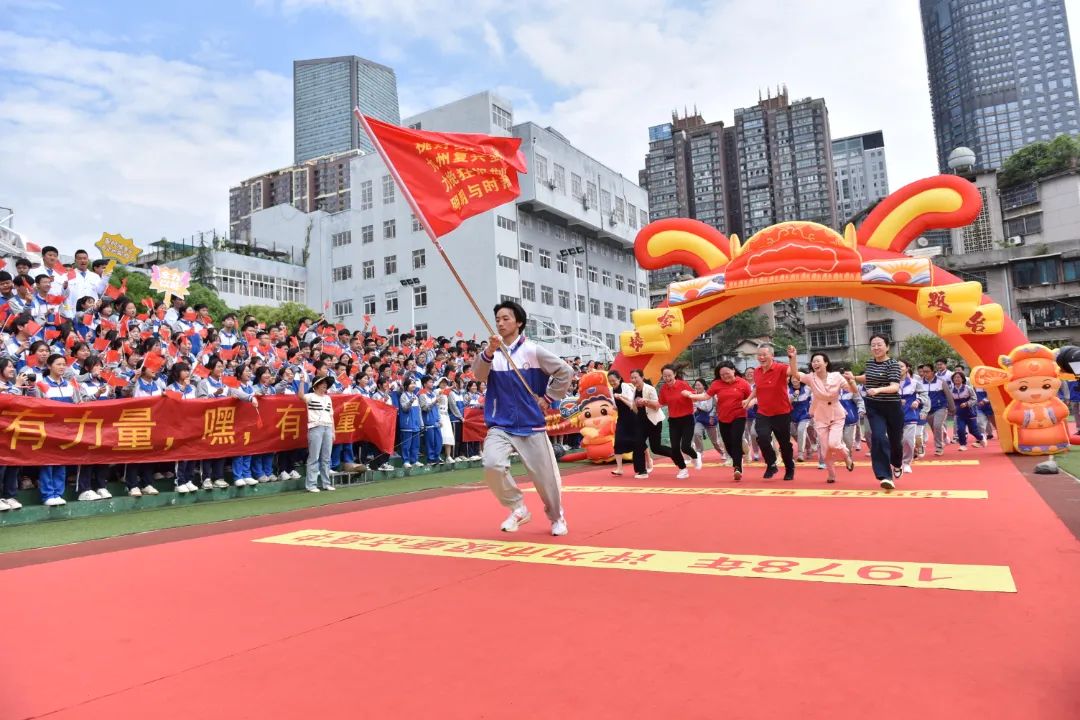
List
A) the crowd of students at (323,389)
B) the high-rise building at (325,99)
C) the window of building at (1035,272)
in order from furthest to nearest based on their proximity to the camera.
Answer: the high-rise building at (325,99) → the window of building at (1035,272) → the crowd of students at (323,389)

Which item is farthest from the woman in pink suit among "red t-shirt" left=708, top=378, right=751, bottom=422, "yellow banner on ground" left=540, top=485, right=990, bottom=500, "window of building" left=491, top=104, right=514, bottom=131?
"window of building" left=491, top=104, right=514, bottom=131

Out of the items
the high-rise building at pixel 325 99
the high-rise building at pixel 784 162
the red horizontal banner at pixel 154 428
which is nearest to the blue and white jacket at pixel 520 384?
the red horizontal banner at pixel 154 428

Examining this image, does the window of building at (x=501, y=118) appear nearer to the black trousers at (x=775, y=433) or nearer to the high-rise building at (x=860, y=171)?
the black trousers at (x=775, y=433)

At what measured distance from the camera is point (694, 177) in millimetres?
79625

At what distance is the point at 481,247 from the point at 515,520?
3461 cm

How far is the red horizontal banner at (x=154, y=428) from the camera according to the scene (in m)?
7.41

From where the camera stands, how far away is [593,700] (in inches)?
93.3

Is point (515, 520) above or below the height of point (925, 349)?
below

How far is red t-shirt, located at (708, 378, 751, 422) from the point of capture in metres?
9.85

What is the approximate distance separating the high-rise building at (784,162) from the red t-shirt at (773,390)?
6904 cm

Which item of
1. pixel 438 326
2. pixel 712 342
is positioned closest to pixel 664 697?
pixel 438 326

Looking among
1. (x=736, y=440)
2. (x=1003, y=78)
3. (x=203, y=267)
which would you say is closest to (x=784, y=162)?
(x=1003, y=78)

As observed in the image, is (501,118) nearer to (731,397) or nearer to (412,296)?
(412,296)

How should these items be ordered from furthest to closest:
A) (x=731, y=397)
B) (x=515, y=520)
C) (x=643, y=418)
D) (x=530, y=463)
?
(x=643, y=418), (x=731, y=397), (x=515, y=520), (x=530, y=463)
